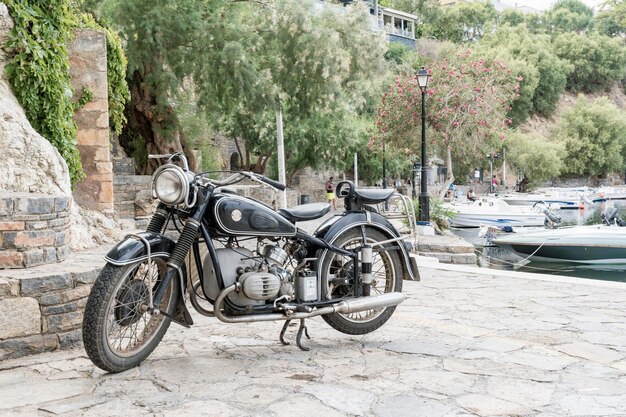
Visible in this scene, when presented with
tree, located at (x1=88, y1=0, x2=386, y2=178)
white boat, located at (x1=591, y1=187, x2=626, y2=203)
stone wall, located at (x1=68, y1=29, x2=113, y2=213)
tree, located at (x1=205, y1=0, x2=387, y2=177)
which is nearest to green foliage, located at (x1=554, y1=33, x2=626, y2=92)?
white boat, located at (x1=591, y1=187, x2=626, y2=203)

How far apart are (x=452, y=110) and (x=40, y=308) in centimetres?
1736

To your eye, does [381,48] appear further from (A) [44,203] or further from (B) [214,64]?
(A) [44,203]

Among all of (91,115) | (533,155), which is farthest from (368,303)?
(533,155)

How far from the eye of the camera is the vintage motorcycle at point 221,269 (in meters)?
3.60

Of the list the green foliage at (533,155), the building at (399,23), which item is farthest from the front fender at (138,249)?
the building at (399,23)

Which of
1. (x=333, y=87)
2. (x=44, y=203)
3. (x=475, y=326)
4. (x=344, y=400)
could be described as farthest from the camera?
(x=333, y=87)

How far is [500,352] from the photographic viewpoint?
424 centimetres

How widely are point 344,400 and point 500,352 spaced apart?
141 centimetres

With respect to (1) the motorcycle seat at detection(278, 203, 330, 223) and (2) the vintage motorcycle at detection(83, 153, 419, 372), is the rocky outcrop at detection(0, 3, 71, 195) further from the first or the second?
(1) the motorcycle seat at detection(278, 203, 330, 223)

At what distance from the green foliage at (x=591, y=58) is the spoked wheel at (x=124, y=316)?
6570 centimetres

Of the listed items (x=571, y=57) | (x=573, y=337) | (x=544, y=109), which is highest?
(x=571, y=57)

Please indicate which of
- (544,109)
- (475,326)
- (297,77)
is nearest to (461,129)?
(297,77)

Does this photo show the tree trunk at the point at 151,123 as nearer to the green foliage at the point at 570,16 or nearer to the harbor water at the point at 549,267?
the harbor water at the point at 549,267

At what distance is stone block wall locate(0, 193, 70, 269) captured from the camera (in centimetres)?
433
